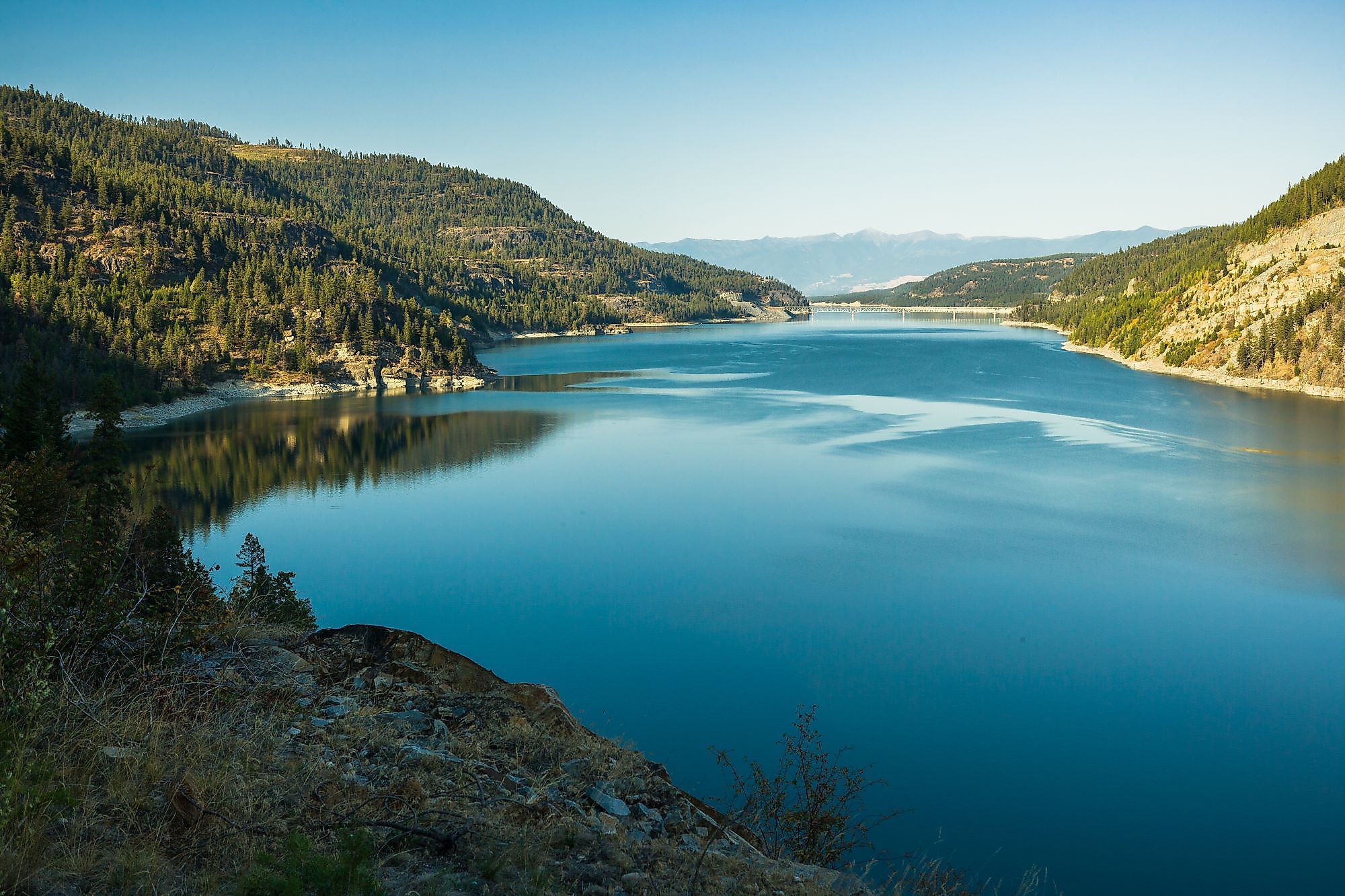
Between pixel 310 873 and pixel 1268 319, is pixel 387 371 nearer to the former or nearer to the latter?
pixel 1268 319

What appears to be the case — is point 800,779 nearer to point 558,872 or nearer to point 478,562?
point 558,872

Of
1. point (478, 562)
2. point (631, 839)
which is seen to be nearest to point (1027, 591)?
point (478, 562)

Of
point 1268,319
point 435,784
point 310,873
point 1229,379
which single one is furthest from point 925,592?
point 1268,319

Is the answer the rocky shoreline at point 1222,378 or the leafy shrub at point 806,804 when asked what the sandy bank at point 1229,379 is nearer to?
the rocky shoreline at point 1222,378

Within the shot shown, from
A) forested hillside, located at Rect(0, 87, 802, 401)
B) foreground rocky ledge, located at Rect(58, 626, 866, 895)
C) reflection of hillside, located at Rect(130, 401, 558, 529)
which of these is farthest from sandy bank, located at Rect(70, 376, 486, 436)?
foreground rocky ledge, located at Rect(58, 626, 866, 895)

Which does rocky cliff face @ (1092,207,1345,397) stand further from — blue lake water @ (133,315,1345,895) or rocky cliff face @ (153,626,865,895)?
rocky cliff face @ (153,626,865,895)

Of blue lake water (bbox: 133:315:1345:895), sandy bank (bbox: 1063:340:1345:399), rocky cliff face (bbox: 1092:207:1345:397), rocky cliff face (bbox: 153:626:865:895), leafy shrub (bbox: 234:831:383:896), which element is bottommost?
blue lake water (bbox: 133:315:1345:895)
